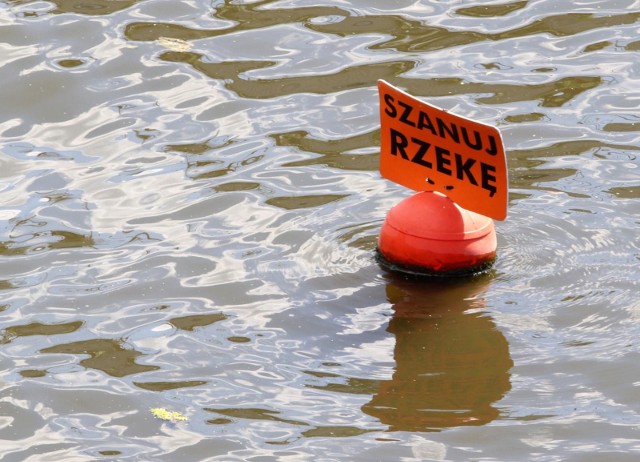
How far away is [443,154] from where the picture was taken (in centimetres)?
670

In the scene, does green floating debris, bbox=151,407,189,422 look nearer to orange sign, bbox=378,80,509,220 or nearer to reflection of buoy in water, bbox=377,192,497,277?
reflection of buoy in water, bbox=377,192,497,277

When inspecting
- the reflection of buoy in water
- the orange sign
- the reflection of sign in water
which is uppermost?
the orange sign

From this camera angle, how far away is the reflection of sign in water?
18.9 feet

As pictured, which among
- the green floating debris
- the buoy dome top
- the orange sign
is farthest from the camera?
the buoy dome top

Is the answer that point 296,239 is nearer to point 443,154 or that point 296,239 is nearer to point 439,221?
point 439,221

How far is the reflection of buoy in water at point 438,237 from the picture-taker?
671 cm

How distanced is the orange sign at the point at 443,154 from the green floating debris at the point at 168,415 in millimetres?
1911

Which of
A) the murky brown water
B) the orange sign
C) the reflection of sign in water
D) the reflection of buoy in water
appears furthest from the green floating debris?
the orange sign

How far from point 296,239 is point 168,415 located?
1894mm

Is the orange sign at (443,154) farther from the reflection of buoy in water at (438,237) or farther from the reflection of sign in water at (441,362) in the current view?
the reflection of sign in water at (441,362)

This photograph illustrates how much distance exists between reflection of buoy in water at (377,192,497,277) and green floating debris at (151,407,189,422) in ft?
5.49

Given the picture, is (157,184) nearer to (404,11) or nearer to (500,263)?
(500,263)

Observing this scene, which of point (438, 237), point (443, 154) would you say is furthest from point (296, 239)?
point (443, 154)

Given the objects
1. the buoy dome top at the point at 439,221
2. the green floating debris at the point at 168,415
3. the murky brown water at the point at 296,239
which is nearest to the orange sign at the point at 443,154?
the buoy dome top at the point at 439,221
